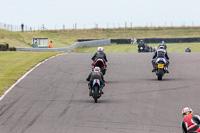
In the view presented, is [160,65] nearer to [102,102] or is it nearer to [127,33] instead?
[102,102]

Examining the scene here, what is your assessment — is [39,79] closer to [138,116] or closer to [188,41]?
[138,116]

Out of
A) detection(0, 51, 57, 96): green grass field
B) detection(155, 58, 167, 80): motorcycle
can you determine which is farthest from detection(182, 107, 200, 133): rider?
detection(155, 58, 167, 80): motorcycle

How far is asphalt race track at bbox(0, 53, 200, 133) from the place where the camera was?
12.8 metres

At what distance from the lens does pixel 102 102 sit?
53.8 feet

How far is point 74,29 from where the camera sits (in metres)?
108

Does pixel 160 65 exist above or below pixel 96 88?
above

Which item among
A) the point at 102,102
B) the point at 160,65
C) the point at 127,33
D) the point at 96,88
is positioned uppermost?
the point at 127,33

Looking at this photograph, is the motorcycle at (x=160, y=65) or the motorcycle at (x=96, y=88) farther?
the motorcycle at (x=160, y=65)

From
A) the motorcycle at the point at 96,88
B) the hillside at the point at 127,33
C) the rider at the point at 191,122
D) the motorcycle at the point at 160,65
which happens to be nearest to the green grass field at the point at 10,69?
the motorcycle at the point at 96,88

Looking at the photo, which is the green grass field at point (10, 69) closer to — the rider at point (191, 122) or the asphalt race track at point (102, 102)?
the asphalt race track at point (102, 102)

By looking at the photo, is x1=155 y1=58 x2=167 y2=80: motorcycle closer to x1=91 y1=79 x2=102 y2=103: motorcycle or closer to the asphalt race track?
the asphalt race track

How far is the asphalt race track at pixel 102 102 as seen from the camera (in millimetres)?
12805

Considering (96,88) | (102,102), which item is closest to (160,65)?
(102,102)

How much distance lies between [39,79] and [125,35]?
7745 cm
